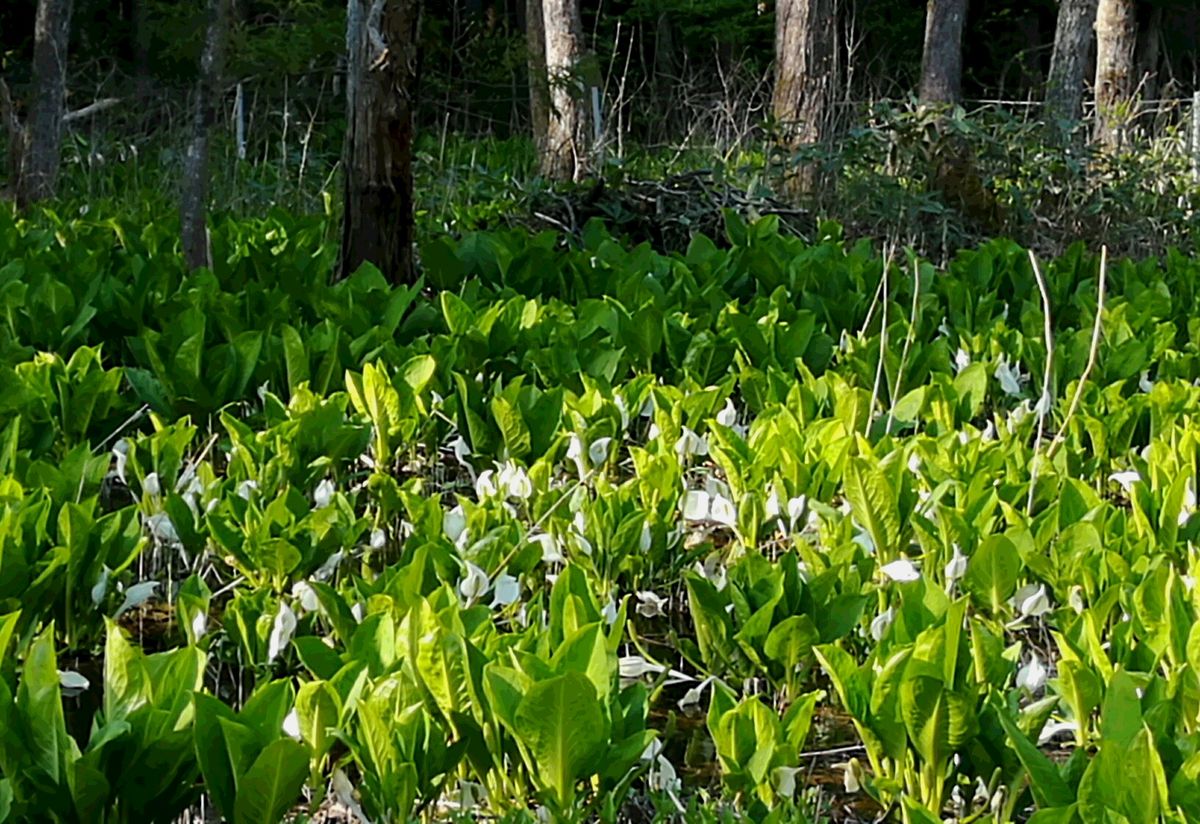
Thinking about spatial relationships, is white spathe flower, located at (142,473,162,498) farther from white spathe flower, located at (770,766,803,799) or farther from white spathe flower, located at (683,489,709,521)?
white spathe flower, located at (770,766,803,799)

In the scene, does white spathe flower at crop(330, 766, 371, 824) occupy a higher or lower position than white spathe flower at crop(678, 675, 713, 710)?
higher

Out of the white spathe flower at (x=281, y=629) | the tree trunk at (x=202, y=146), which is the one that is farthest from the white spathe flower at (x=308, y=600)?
the tree trunk at (x=202, y=146)

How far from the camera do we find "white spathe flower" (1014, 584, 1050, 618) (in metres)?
2.66

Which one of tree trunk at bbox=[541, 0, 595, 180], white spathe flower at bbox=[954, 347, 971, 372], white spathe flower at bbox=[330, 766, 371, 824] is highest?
tree trunk at bbox=[541, 0, 595, 180]

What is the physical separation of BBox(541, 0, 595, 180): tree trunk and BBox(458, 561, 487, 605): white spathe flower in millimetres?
6401

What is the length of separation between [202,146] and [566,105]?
5.64 m

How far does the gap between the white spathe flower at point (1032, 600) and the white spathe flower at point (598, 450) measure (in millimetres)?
1102

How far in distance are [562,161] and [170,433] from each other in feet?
24.3

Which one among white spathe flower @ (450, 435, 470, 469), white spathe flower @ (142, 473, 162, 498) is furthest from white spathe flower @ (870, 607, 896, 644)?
white spathe flower @ (142, 473, 162, 498)

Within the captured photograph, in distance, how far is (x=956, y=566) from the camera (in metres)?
2.77

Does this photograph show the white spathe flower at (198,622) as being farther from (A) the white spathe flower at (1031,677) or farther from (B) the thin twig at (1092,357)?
(B) the thin twig at (1092,357)

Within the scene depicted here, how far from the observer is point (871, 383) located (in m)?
4.20

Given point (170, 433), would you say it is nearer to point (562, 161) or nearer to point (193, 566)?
point (193, 566)

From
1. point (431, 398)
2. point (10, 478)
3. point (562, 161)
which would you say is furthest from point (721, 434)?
point (562, 161)
